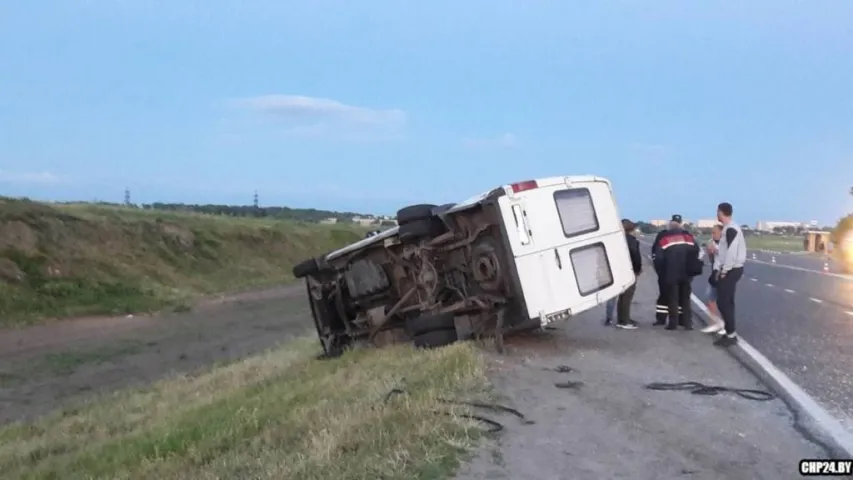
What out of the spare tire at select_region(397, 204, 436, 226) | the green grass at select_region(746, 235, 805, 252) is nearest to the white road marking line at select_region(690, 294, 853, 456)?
the spare tire at select_region(397, 204, 436, 226)

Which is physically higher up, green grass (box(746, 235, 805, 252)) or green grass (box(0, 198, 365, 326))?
green grass (box(0, 198, 365, 326))

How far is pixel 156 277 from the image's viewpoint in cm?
3325

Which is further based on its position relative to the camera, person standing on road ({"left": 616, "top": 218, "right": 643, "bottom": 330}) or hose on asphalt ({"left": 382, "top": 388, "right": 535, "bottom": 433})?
person standing on road ({"left": 616, "top": 218, "right": 643, "bottom": 330})

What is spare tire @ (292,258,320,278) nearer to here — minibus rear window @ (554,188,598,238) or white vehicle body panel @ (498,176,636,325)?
white vehicle body panel @ (498,176,636,325)

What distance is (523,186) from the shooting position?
1056 cm

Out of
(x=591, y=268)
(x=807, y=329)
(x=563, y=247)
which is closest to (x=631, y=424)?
(x=563, y=247)

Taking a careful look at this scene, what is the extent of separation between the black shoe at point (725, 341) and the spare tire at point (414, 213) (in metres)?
4.17

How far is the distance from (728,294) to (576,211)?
8.63ft

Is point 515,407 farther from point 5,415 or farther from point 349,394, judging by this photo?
point 5,415

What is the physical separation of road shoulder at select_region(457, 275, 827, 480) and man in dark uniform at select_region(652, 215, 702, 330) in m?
2.47

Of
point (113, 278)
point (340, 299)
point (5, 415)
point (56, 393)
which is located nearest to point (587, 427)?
point (340, 299)

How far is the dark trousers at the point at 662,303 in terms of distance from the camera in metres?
14.0

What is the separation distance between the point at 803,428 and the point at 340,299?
22.7 ft

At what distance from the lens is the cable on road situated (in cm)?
859
